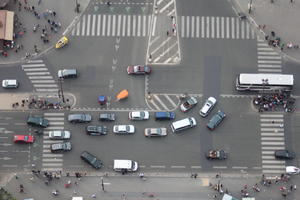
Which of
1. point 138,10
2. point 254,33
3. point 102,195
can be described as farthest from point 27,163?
point 254,33

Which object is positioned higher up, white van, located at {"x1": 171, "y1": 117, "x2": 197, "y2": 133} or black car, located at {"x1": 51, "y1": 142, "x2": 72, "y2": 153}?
white van, located at {"x1": 171, "y1": 117, "x2": 197, "y2": 133}

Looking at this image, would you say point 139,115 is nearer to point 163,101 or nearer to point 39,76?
point 163,101

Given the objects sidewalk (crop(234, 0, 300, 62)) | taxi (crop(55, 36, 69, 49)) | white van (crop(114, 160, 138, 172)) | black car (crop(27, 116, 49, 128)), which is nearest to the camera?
white van (crop(114, 160, 138, 172))

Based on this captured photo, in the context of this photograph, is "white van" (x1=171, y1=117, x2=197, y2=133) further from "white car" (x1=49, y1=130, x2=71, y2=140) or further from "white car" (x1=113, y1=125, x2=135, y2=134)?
"white car" (x1=49, y1=130, x2=71, y2=140)

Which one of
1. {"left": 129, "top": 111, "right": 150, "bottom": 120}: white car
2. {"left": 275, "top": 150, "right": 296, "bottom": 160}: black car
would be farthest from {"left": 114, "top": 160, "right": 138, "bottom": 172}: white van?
{"left": 275, "top": 150, "right": 296, "bottom": 160}: black car

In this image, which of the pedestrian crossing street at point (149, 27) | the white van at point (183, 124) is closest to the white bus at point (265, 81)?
the pedestrian crossing street at point (149, 27)

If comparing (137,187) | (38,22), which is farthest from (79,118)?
(38,22)

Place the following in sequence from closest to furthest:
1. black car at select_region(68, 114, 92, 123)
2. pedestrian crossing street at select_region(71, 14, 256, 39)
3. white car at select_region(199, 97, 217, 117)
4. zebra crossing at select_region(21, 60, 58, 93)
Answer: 1. black car at select_region(68, 114, 92, 123)
2. white car at select_region(199, 97, 217, 117)
3. zebra crossing at select_region(21, 60, 58, 93)
4. pedestrian crossing street at select_region(71, 14, 256, 39)
